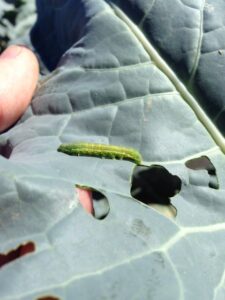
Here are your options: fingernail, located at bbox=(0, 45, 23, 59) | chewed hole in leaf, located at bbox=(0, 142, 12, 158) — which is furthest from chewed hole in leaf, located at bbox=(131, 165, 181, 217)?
fingernail, located at bbox=(0, 45, 23, 59)

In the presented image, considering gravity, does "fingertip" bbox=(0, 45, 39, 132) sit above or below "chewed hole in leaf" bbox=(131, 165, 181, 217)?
above

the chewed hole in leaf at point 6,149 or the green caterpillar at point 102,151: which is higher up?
the green caterpillar at point 102,151

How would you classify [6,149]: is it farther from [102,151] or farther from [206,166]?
[206,166]

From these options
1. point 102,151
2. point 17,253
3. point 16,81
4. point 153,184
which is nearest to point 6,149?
point 16,81

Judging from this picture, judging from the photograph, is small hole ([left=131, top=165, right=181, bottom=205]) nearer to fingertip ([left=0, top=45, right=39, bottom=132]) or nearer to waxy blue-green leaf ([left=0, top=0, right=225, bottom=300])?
waxy blue-green leaf ([left=0, top=0, right=225, bottom=300])

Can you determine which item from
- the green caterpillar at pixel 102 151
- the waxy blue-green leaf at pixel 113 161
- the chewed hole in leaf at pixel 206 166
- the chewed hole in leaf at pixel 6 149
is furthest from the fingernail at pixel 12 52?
the chewed hole in leaf at pixel 206 166

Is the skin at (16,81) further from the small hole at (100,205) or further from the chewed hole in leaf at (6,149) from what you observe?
the small hole at (100,205)

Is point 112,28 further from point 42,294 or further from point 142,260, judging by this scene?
point 42,294
